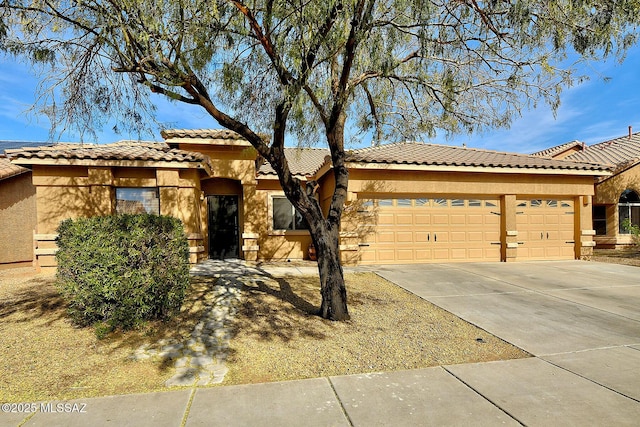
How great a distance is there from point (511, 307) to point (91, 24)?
8.80m

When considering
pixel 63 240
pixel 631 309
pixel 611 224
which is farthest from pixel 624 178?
pixel 63 240

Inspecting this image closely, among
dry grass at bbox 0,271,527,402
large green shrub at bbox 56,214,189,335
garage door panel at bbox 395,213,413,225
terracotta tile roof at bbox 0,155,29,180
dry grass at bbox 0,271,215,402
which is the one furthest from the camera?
garage door panel at bbox 395,213,413,225

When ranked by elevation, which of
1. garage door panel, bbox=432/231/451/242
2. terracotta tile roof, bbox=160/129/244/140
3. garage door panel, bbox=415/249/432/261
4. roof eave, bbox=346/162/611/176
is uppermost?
terracotta tile roof, bbox=160/129/244/140

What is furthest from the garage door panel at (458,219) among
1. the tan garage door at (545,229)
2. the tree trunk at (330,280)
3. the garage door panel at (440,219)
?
the tree trunk at (330,280)

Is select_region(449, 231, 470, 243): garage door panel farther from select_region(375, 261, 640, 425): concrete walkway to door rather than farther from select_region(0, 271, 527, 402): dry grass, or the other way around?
select_region(0, 271, 527, 402): dry grass

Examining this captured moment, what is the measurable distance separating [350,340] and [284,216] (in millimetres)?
8463

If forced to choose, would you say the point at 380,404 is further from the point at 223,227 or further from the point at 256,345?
the point at 223,227

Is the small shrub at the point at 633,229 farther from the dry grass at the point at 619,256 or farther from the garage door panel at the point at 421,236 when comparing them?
the garage door panel at the point at 421,236

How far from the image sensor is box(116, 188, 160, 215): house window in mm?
10688

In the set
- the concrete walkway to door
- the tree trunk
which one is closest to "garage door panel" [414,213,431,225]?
the concrete walkway to door

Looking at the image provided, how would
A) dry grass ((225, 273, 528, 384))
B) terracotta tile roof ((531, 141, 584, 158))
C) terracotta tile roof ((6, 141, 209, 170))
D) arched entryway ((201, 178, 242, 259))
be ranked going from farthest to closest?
1. terracotta tile roof ((531, 141, 584, 158))
2. arched entryway ((201, 178, 242, 259))
3. terracotta tile roof ((6, 141, 209, 170))
4. dry grass ((225, 273, 528, 384))

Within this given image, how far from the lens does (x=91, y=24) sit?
534 centimetres

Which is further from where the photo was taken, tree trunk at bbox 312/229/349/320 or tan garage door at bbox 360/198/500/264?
tan garage door at bbox 360/198/500/264

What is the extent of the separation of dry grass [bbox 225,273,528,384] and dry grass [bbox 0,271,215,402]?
101 centimetres
